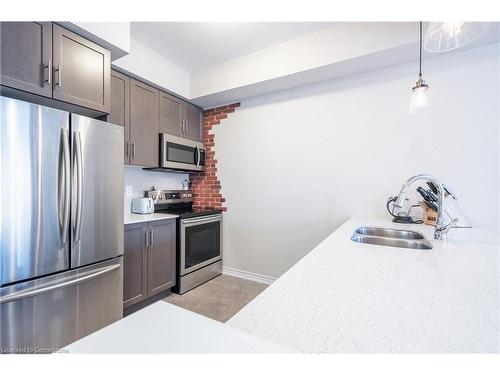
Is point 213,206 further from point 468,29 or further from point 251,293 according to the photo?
point 468,29

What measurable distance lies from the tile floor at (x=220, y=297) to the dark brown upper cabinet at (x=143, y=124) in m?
1.52

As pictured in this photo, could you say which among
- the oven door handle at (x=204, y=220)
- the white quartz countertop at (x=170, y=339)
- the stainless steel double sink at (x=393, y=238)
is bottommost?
the oven door handle at (x=204, y=220)

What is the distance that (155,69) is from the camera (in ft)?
8.31

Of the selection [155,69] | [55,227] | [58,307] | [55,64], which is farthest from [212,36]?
[58,307]

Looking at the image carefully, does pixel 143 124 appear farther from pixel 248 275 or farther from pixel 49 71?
pixel 248 275

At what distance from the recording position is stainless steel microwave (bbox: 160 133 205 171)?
105 inches

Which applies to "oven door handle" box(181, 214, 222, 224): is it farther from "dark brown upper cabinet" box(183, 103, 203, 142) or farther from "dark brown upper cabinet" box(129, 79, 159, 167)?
"dark brown upper cabinet" box(183, 103, 203, 142)

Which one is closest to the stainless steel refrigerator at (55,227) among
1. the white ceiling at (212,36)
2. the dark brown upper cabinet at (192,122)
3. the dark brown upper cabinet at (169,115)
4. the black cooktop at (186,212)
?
the black cooktop at (186,212)

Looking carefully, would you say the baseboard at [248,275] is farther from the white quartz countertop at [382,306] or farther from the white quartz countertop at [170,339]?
the white quartz countertop at [170,339]

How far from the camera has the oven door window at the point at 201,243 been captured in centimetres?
265

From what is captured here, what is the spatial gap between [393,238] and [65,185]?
224cm
